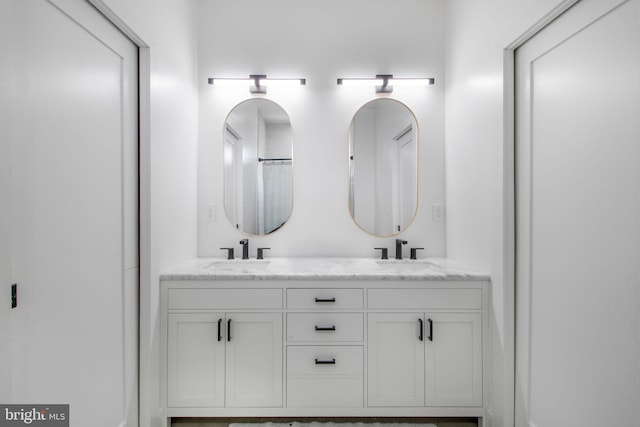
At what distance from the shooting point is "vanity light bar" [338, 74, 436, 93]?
2283 mm

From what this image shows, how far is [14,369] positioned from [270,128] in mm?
1873

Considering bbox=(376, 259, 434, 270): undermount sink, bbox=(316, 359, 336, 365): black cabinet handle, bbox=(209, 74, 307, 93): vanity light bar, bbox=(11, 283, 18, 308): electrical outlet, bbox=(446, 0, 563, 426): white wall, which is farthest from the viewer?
bbox=(209, 74, 307, 93): vanity light bar

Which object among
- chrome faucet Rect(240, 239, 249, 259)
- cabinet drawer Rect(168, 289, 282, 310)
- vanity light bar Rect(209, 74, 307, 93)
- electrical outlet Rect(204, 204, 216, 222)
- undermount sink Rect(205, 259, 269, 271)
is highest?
vanity light bar Rect(209, 74, 307, 93)

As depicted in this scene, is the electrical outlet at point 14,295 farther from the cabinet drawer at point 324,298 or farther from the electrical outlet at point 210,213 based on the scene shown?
the electrical outlet at point 210,213

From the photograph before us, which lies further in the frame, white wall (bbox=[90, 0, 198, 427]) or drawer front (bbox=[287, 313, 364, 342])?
drawer front (bbox=[287, 313, 364, 342])

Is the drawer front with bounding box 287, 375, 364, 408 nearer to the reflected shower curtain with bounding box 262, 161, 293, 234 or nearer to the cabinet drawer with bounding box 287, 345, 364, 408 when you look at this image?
the cabinet drawer with bounding box 287, 345, 364, 408

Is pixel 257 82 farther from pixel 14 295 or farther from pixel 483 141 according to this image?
pixel 14 295

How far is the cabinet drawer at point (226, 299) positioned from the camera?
173 centimetres

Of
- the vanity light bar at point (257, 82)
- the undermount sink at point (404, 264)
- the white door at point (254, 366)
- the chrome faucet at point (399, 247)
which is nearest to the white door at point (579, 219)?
the undermount sink at point (404, 264)

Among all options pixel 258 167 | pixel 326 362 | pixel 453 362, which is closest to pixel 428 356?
pixel 453 362

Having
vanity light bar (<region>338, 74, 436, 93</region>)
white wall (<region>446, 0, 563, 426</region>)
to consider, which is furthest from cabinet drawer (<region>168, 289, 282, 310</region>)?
vanity light bar (<region>338, 74, 436, 93</region>)

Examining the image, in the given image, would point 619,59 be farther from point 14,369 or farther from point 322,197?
point 14,369

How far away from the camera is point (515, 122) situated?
1.57 m

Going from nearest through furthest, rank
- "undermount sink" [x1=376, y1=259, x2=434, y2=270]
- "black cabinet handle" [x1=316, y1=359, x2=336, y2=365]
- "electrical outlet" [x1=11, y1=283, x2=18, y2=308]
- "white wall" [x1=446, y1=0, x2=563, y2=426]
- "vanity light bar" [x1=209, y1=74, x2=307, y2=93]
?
"electrical outlet" [x1=11, y1=283, x2=18, y2=308]
"white wall" [x1=446, y1=0, x2=563, y2=426]
"black cabinet handle" [x1=316, y1=359, x2=336, y2=365]
"undermount sink" [x1=376, y1=259, x2=434, y2=270]
"vanity light bar" [x1=209, y1=74, x2=307, y2=93]
